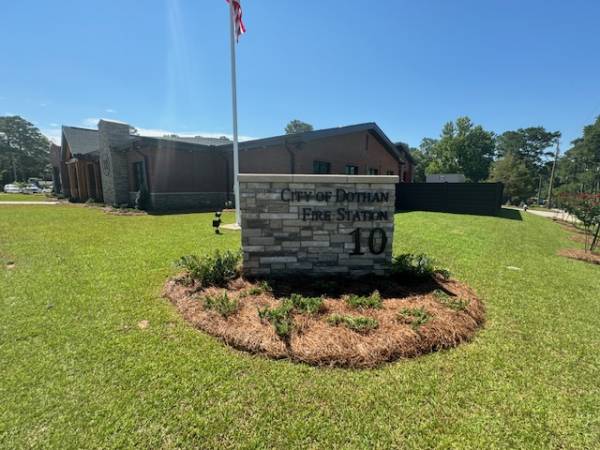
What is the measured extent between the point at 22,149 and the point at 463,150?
291 feet

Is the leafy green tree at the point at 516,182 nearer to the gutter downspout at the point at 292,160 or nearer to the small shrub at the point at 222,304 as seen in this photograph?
the gutter downspout at the point at 292,160

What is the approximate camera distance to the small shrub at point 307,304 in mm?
3373

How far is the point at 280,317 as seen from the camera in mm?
3172

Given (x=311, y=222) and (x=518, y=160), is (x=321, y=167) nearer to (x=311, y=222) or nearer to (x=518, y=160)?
(x=311, y=222)

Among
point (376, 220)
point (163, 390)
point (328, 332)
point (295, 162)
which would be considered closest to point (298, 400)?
point (328, 332)

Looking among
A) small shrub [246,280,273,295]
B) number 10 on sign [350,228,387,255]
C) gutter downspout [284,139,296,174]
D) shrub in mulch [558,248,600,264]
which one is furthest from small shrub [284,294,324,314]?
gutter downspout [284,139,296,174]

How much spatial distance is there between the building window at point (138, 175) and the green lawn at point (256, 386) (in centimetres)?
1196

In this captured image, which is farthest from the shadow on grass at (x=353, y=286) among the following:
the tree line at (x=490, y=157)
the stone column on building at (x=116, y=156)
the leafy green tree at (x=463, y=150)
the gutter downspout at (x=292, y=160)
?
the leafy green tree at (x=463, y=150)

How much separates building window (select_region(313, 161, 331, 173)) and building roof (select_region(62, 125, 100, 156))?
1617 cm

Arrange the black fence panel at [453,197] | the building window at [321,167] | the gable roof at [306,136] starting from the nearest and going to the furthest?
the gable roof at [306,136], the building window at [321,167], the black fence panel at [453,197]

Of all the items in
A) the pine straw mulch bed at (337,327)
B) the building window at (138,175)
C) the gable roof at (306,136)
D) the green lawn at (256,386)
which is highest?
the gable roof at (306,136)

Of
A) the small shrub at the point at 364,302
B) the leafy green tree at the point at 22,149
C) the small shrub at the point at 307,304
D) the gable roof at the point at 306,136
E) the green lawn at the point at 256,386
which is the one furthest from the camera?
the leafy green tree at the point at 22,149

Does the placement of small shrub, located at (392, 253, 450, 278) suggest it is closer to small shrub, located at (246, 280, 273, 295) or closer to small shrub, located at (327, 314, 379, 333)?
small shrub, located at (327, 314, 379, 333)

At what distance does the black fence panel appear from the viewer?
16.3 m
